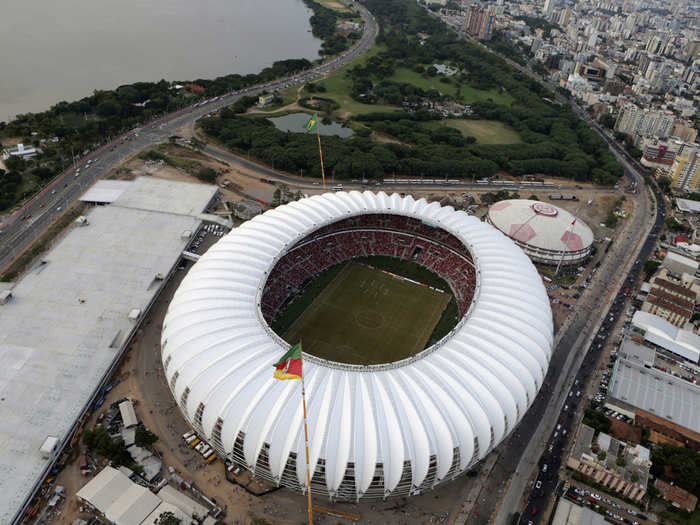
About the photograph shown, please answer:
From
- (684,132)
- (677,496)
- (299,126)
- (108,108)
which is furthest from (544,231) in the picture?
(108,108)

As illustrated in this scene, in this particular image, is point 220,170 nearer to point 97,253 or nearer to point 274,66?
point 97,253

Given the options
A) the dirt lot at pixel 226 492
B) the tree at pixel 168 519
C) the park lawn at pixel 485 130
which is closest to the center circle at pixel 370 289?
the dirt lot at pixel 226 492

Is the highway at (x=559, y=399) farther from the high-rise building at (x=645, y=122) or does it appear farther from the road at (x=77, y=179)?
the road at (x=77, y=179)

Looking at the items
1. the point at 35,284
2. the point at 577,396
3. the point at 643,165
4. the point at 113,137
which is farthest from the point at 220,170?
the point at 643,165

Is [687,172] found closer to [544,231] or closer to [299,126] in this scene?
[544,231]

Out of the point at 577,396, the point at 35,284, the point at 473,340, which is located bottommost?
the point at 35,284

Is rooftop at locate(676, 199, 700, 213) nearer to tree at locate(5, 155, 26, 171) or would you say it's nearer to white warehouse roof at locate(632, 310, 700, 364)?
white warehouse roof at locate(632, 310, 700, 364)

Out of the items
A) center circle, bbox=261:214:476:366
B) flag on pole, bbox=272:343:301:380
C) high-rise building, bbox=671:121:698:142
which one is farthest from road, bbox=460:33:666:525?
high-rise building, bbox=671:121:698:142
